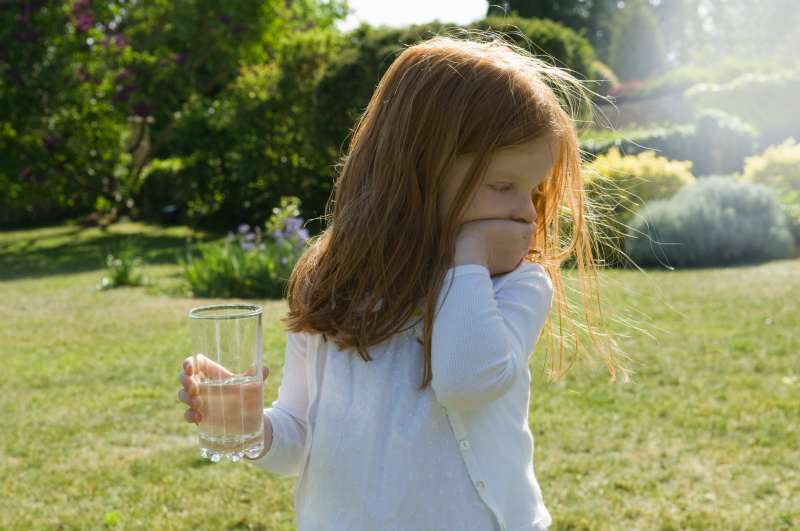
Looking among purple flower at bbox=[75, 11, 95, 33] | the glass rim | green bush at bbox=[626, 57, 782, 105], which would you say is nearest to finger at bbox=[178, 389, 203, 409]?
the glass rim

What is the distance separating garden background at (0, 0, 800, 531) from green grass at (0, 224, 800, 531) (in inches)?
0.8

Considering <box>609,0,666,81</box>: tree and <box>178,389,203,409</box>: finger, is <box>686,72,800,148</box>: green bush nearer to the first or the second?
<box>178,389,203,409</box>: finger

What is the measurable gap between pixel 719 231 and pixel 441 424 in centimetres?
937

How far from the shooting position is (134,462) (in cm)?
405

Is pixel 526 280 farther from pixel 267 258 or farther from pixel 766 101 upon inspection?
pixel 766 101

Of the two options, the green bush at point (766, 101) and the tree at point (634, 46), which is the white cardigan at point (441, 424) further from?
the tree at point (634, 46)

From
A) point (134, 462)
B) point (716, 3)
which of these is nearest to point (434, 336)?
point (134, 462)

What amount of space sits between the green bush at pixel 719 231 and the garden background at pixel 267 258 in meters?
0.04

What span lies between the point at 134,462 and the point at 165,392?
1.32 m

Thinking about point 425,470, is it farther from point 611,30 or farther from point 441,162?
point 611,30

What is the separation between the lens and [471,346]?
54.0 inches

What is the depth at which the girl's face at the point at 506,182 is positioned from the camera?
1.45 m

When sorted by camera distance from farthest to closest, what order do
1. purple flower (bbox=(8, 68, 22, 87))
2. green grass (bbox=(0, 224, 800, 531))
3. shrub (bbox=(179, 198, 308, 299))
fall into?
purple flower (bbox=(8, 68, 22, 87)) < shrub (bbox=(179, 198, 308, 299)) < green grass (bbox=(0, 224, 800, 531))

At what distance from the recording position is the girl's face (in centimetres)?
145
